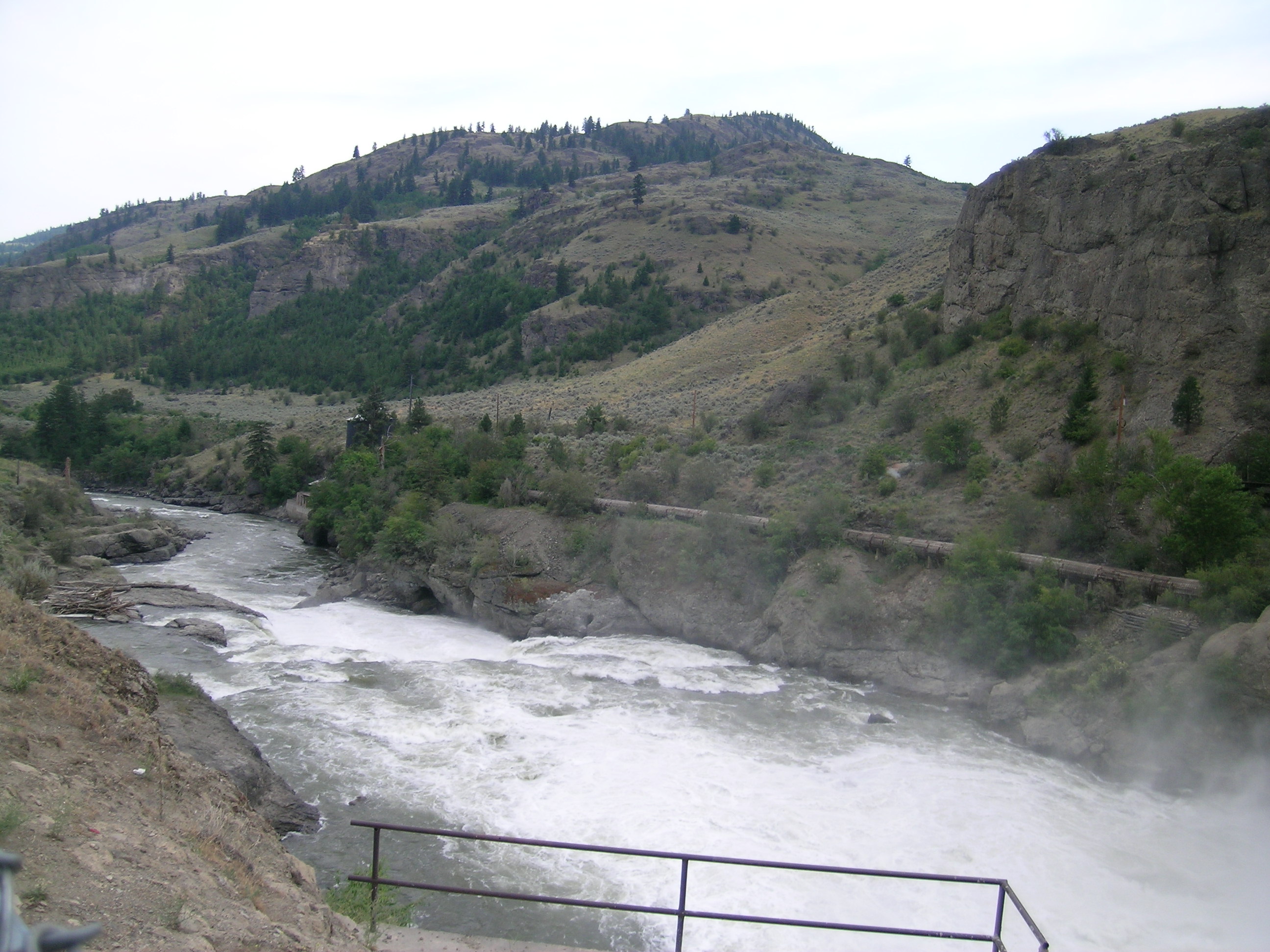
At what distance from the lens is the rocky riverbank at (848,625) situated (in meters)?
18.3

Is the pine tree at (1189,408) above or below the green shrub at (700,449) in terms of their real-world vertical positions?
above

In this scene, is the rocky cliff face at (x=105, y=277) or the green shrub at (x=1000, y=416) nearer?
the green shrub at (x=1000, y=416)

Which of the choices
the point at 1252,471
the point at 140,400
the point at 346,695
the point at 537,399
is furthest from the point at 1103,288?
the point at 140,400

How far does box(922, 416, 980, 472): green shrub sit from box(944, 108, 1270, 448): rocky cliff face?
18.1 ft

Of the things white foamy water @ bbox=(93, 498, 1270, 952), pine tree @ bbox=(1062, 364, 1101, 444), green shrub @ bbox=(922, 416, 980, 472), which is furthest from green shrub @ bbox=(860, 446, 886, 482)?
white foamy water @ bbox=(93, 498, 1270, 952)

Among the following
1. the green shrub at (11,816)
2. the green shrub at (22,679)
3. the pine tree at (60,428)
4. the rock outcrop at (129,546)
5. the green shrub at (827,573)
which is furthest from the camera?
the pine tree at (60,428)

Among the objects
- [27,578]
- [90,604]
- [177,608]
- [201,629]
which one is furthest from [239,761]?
[177,608]

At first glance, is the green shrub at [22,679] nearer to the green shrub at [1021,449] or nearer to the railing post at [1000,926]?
the railing post at [1000,926]

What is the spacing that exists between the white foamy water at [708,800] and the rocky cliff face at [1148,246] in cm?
1566

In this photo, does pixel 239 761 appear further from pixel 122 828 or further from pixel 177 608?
pixel 177 608

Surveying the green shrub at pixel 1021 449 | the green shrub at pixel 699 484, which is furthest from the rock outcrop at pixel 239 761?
the green shrub at pixel 1021 449

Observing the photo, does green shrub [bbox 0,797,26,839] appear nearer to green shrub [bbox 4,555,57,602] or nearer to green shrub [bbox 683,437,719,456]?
green shrub [bbox 4,555,57,602]

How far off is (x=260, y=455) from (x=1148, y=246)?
49.6m

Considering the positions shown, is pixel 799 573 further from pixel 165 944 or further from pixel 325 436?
pixel 325 436
